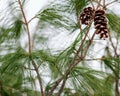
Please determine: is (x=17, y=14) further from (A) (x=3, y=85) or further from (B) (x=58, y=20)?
(A) (x=3, y=85)

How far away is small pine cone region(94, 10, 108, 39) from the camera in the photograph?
35.7 inches

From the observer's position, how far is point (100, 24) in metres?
0.91

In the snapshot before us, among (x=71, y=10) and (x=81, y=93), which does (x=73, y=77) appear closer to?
(x=81, y=93)

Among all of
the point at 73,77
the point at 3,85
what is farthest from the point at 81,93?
the point at 3,85

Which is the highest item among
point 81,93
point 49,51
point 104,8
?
point 104,8

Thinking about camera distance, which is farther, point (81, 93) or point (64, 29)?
point (64, 29)

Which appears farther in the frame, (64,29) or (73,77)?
(64,29)

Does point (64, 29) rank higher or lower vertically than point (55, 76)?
higher

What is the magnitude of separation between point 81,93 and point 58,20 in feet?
0.81

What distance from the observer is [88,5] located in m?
1.01

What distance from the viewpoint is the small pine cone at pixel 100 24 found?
908mm

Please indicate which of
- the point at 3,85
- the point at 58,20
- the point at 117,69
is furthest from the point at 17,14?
the point at 117,69

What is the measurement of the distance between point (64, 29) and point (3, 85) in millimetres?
271

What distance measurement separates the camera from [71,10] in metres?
1.03
